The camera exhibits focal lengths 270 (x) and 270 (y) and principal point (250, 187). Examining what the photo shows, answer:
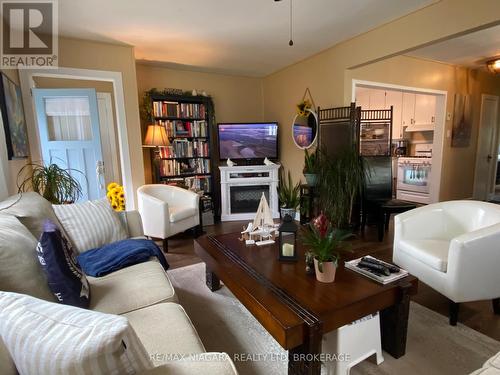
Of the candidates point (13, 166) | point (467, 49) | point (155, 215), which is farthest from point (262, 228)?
point (467, 49)

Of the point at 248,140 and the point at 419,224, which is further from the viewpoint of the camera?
the point at 248,140

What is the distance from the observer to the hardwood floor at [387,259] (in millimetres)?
1786

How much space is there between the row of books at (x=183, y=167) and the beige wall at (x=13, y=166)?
1.63 metres

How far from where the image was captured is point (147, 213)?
3.16 meters

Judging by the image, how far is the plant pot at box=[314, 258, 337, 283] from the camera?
4.68 ft

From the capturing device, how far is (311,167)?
146 inches

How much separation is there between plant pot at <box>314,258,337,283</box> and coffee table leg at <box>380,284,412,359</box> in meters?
0.35

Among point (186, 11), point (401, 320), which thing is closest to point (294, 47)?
point (186, 11)

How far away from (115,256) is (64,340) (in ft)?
4.00

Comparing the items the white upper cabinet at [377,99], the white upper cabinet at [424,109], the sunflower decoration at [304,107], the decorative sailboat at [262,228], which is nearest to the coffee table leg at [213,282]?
the decorative sailboat at [262,228]

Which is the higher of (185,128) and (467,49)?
(467,49)

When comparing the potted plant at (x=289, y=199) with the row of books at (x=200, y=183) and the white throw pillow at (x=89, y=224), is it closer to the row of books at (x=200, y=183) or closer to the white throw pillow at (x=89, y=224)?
the row of books at (x=200, y=183)

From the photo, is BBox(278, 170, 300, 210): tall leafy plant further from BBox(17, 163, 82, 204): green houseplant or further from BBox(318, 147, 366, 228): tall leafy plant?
BBox(17, 163, 82, 204): green houseplant

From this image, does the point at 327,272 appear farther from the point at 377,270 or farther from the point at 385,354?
the point at 385,354
